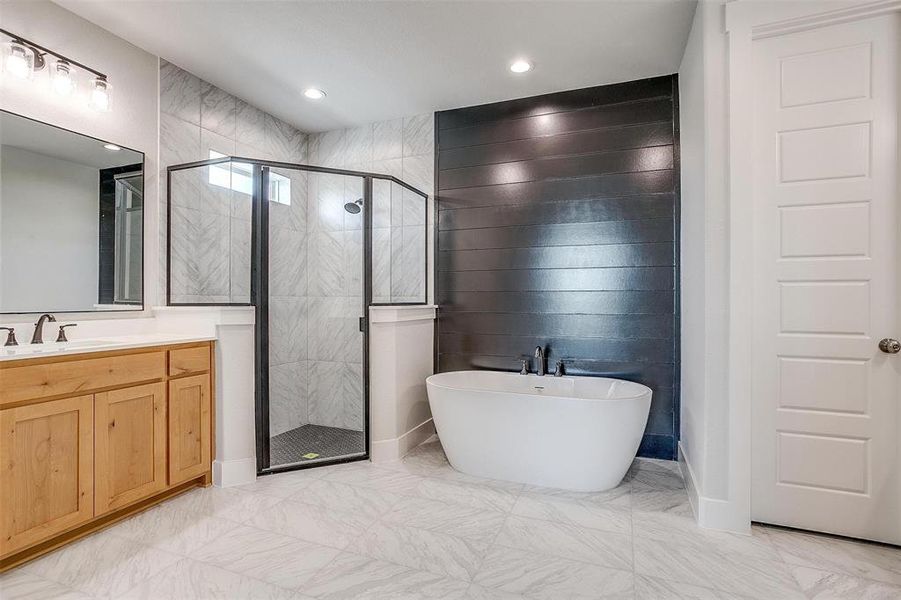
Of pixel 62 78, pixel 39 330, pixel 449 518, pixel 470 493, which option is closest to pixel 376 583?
pixel 449 518

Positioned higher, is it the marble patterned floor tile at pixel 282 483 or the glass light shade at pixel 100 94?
the glass light shade at pixel 100 94

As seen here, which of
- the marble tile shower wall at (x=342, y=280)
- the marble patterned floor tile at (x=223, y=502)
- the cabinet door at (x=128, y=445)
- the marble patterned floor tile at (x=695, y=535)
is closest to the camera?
the marble patterned floor tile at (x=695, y=535)

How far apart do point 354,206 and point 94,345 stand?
1.63 m

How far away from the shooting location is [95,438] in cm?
195

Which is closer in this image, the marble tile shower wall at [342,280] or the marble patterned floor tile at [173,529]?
the marble patterned floor tile at [173,529]

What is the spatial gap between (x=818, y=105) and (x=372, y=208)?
2.46 meters

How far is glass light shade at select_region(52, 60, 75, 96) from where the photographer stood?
2.22m

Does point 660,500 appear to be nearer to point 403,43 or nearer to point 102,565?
point 102,565

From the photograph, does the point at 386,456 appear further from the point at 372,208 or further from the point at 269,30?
the point at 269,30

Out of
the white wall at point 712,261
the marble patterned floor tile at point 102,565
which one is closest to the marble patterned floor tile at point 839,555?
the white wall at point 712,261

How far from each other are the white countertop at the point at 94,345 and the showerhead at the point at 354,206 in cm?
117

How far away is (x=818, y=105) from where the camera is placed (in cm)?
197

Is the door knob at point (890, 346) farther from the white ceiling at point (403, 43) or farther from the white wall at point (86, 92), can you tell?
the white wall at point (86, 92)

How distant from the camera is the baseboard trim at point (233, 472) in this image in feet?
8.24
